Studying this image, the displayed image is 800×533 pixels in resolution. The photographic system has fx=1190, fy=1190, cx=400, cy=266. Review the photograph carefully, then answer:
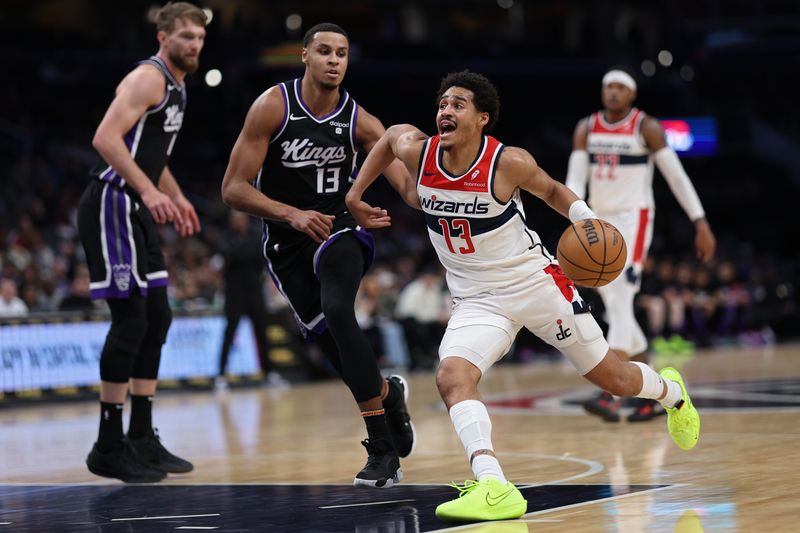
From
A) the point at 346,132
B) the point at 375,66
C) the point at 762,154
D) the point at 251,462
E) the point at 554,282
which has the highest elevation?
the point at 375,66

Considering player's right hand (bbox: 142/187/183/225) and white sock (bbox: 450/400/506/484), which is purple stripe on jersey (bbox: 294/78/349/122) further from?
white sock (bbox: 450/400/506/484)

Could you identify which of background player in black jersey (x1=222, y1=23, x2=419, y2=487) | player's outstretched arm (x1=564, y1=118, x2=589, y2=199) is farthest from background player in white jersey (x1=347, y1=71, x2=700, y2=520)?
player's outstretched arm (x1=564, y1=118, x2=589, y2=199)

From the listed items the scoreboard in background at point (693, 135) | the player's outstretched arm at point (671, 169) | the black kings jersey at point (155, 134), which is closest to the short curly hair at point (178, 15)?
the black kings jersey at point (155, 134)

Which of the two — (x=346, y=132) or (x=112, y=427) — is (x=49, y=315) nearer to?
(x=112, y=427)

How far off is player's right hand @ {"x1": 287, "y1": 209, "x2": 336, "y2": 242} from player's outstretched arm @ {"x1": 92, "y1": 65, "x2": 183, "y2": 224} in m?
0.72

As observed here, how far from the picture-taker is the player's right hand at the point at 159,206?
19.5 ft

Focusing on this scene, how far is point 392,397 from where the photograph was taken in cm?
607

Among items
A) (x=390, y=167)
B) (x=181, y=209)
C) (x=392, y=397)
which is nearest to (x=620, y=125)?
(x=390, y=167)

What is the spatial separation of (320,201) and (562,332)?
1.50 m

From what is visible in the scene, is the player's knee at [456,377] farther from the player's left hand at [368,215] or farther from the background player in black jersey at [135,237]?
the background player in black jersey at [135,237]

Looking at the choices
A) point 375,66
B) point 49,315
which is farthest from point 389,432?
point 375,66

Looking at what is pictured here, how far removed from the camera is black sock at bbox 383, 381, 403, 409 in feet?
19.9

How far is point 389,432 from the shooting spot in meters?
5.68

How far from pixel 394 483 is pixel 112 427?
1646 millimetres
